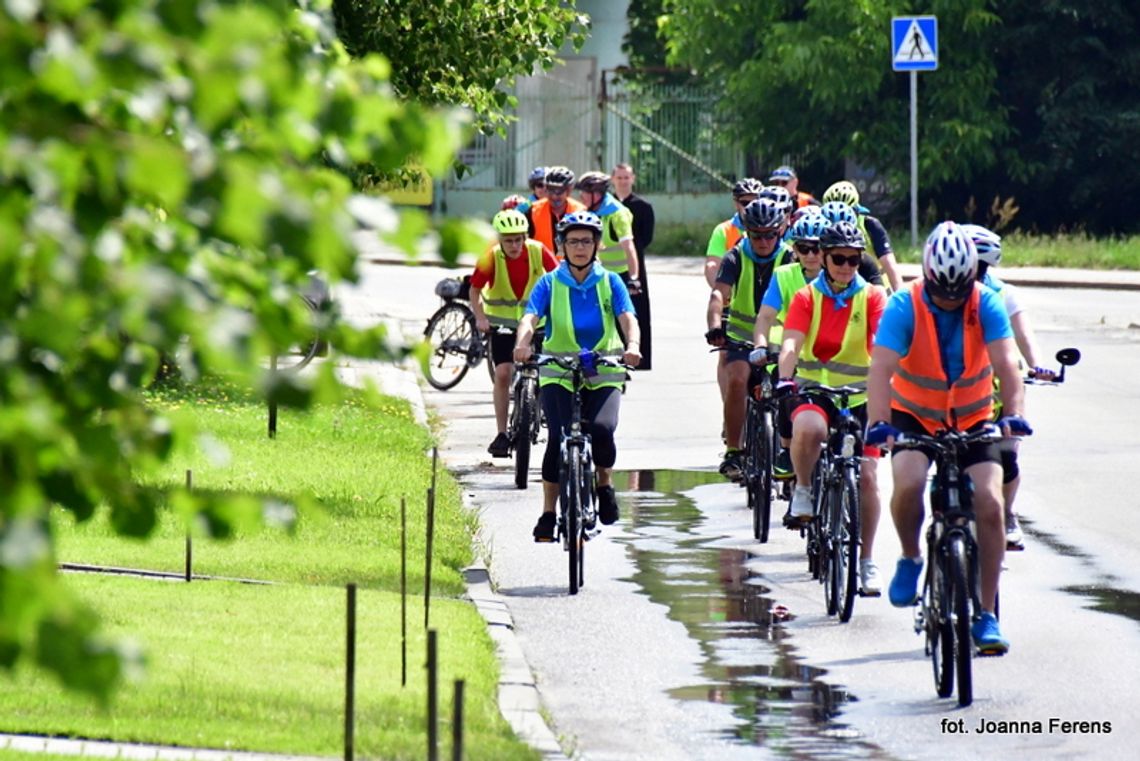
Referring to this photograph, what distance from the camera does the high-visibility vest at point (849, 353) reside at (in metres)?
10.9

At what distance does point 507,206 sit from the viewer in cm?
1953

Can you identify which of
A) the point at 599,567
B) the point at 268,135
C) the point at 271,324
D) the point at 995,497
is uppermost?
the point at 268,135

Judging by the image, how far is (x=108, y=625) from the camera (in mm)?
9094

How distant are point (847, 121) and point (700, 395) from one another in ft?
60.7

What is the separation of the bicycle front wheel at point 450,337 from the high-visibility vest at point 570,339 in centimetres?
865

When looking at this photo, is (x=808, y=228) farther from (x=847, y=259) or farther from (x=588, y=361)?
(x=588, y=361)

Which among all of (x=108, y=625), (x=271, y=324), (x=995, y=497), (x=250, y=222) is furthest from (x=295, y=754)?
(x=250, y=222)

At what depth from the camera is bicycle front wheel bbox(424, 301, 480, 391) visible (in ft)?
67.6

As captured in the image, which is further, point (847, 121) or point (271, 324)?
point (847, 121)

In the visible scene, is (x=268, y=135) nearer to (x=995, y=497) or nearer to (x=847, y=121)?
(x=995, y=497)

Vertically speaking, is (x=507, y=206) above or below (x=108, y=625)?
above

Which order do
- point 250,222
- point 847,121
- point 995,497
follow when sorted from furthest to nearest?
point 847,121, point 995,497, point 250,222

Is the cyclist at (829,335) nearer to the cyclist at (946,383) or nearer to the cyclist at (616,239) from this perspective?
the cyclist at (946,383)

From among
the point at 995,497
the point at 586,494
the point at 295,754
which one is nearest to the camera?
the point at 295,754
